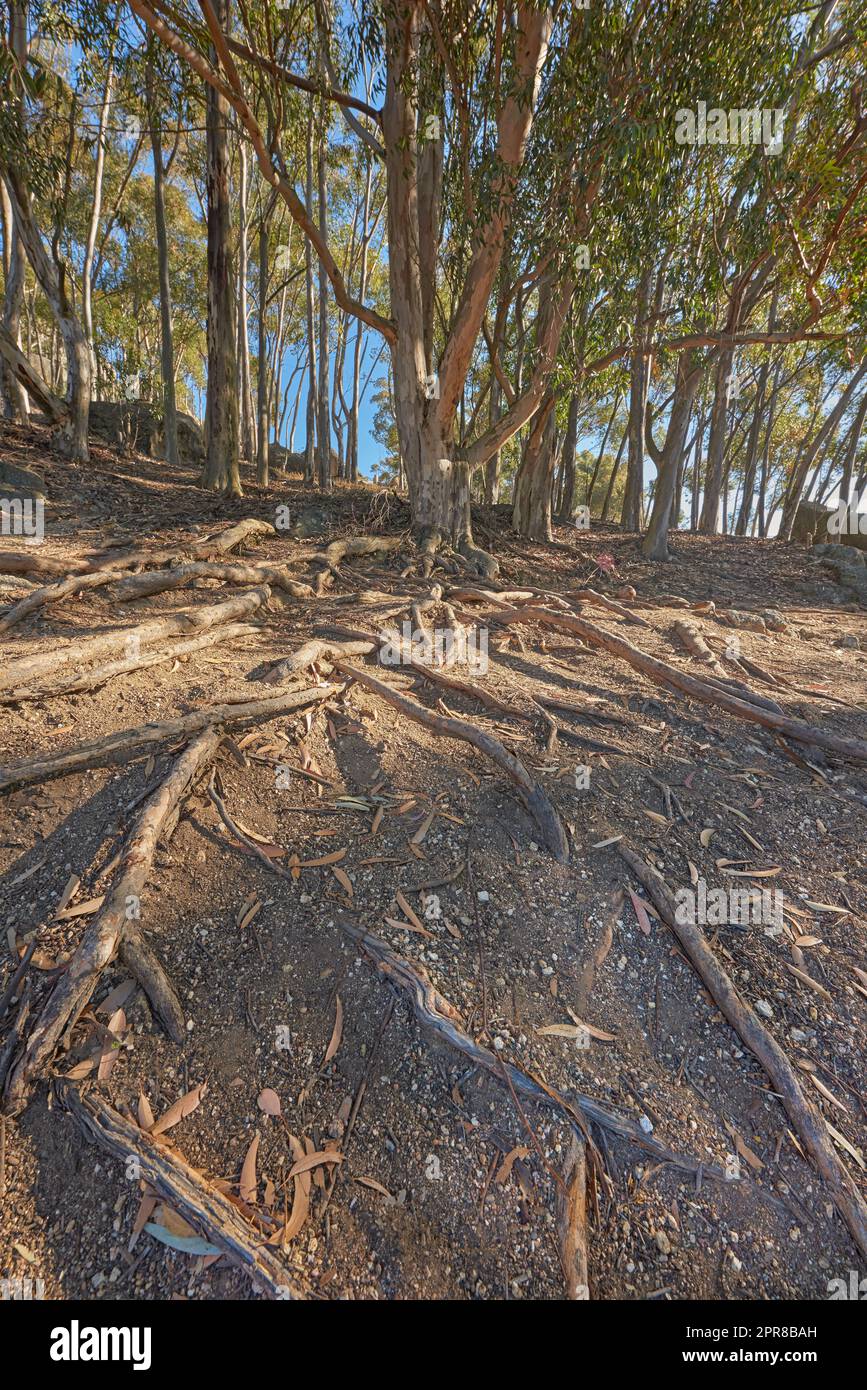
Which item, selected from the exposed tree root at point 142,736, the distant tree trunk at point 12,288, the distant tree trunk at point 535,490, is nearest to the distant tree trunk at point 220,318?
the distant tree trunk at point 12,288

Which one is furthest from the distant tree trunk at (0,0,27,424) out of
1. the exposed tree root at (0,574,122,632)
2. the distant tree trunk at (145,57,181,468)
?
the exposed tree root at (0,574,122,632)

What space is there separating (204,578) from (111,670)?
2297 millimetres

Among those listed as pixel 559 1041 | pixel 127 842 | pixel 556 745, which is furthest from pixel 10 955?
pixel 556 745

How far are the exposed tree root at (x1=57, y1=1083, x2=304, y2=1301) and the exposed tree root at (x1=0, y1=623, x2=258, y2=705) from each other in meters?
2.19

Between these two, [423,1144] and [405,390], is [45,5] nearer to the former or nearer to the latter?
[405,390]

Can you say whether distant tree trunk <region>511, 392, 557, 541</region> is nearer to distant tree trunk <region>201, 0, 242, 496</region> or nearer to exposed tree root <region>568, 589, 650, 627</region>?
exposed tree root <region>568, 589, 650, 627</region>

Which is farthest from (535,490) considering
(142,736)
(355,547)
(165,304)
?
(165,304)

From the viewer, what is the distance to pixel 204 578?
18.0 feet

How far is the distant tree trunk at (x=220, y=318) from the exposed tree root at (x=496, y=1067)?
10.5 m

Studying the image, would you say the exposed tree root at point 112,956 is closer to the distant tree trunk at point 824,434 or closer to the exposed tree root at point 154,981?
the exposed tree root at point 154,981

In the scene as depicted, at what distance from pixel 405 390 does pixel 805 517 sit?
530 inches

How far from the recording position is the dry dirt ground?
4.87ft

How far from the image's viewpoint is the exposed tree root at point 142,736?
2521 millimetres

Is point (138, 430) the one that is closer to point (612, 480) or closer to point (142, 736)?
point (142, 736)
